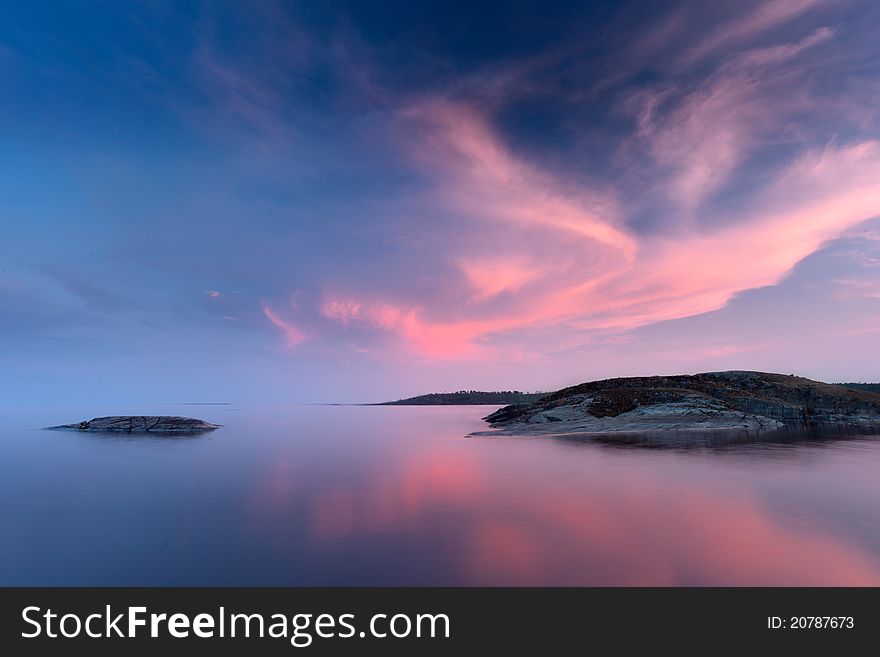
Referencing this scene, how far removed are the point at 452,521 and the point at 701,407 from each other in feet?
201

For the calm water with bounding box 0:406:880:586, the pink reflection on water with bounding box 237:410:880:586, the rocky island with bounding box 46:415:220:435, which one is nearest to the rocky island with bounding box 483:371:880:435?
the calm water with bounding box 0:406:880:586

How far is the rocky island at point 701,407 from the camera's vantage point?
58.9 m

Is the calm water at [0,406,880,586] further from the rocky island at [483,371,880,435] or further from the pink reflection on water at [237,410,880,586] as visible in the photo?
the rocky island at [483,371,880,435]

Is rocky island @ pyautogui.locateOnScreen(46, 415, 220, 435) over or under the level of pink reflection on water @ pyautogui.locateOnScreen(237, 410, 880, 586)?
over

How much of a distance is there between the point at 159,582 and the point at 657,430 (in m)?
58.0

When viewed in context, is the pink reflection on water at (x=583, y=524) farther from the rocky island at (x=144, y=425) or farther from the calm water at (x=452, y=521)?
the rocky island at (x=144, y=425)

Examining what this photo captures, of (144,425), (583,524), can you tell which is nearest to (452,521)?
(583,524)

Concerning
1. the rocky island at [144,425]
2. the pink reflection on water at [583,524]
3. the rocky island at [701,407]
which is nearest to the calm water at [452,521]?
the pink reflection on water at [583,524]

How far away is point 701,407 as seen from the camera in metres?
63.5

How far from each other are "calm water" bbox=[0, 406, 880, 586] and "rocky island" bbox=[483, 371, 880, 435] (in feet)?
83.3

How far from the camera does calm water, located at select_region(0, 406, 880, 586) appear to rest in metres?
11.9

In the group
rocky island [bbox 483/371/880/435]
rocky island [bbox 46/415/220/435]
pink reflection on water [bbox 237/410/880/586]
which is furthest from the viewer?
rocky island [bbox 483/371/880/435]

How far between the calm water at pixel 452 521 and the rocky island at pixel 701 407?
25385 millimetres

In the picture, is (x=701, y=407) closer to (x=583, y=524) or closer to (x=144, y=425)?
(x=583, y=524)
